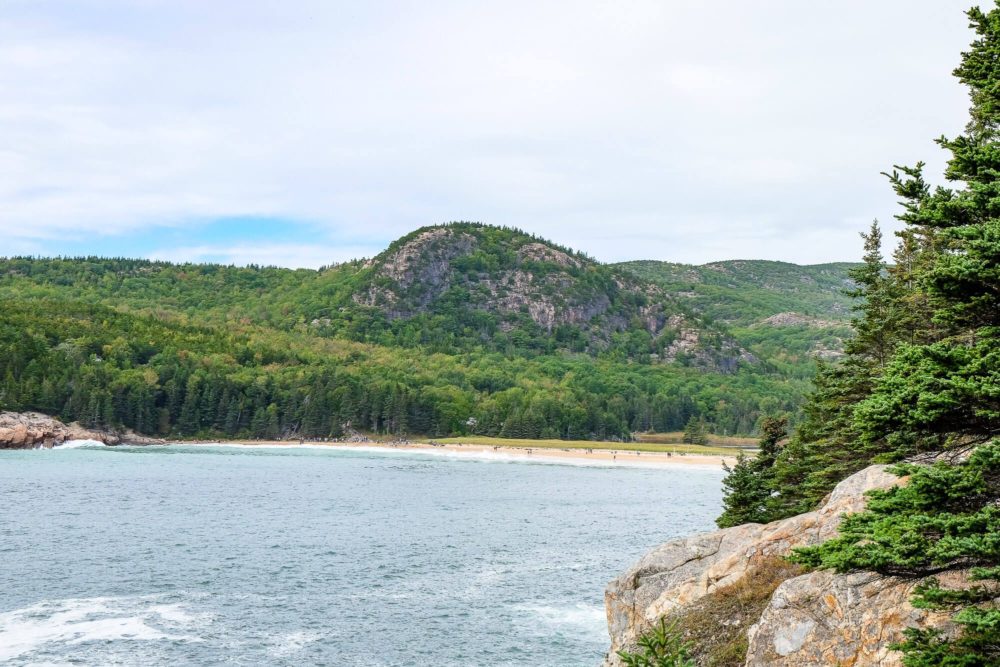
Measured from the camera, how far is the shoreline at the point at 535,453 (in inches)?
6447

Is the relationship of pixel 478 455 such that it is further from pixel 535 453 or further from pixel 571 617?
pixel 571 617

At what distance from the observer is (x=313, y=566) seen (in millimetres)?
54812

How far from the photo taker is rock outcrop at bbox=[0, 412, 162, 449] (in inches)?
6344

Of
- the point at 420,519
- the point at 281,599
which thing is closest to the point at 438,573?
the point at 281,599

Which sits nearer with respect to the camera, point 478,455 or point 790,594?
point 790,594

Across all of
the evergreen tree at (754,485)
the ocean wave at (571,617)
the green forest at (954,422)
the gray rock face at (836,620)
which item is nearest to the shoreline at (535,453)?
the evergreen tree at (754,485)

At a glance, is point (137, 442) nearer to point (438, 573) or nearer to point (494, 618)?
point (438, 573)

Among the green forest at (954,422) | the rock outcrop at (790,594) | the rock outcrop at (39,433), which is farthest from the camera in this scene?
the rock outcrop at (39,433)

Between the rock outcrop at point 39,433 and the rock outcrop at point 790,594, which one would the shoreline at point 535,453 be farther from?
the rock outcrop at point 790,594

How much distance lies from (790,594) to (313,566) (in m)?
41.3

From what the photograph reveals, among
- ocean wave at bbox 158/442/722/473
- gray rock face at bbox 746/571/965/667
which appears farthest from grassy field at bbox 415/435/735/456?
gray rock face at bbox 746/571/965/667

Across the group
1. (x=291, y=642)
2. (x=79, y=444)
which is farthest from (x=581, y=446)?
(x=291, y=642)

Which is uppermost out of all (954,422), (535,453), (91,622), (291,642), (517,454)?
(954,422)

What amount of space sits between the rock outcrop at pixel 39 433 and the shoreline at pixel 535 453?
15022mm
